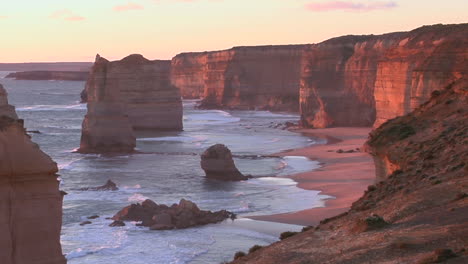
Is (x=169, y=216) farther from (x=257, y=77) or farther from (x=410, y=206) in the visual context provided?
(x=257, y=77)

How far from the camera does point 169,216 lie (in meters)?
30.0

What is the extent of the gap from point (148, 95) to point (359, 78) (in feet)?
65.3

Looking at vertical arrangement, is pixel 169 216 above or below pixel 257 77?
below

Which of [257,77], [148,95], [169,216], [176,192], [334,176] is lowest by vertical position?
[334,176]

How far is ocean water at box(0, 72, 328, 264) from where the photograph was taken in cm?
2620

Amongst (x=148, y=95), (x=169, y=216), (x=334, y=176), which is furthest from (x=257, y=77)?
(x=169, y=216)

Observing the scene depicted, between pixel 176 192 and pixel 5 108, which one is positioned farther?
pixel 176 192

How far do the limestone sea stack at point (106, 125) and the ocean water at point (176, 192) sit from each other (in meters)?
1.38

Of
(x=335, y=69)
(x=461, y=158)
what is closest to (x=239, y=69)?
(x=335, y=69)

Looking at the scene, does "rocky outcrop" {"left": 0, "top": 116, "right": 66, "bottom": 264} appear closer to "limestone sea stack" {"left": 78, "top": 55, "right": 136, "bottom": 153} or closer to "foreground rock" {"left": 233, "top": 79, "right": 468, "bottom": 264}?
"foreground rock" {"left": 233, "top": 79, "right": 468, "bottom": 264}

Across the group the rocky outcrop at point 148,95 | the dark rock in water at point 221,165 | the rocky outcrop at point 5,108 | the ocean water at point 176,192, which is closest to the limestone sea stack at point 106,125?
the ocean water at point 176,192

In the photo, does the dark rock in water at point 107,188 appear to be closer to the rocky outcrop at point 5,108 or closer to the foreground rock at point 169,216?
the foreground rock at point 169,216

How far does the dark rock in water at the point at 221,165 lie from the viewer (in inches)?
1661

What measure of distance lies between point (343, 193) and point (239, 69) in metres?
81.2
